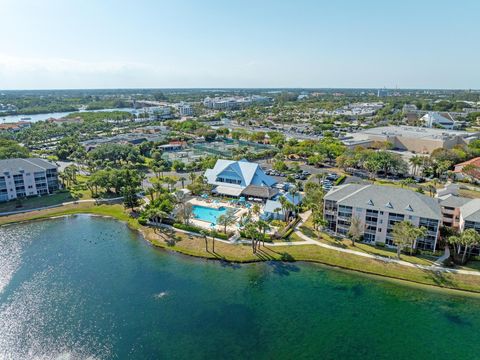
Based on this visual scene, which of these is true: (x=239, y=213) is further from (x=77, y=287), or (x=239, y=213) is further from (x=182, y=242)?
(x=77, y=287)

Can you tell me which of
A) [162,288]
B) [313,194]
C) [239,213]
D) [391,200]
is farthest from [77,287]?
[391,200]

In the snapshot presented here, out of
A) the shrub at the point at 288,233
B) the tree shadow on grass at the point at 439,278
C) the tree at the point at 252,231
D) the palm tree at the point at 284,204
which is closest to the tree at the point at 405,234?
the tree shadow on grass at the point at 439,278

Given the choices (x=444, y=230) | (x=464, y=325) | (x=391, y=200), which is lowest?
(x=464, y=325)

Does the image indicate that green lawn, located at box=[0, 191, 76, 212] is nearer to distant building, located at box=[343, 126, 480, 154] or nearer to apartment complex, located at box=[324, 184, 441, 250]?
apartment complex, located at box=[324, 184, 441, 250]

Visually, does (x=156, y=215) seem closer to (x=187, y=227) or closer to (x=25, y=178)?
(x=187, y=227)

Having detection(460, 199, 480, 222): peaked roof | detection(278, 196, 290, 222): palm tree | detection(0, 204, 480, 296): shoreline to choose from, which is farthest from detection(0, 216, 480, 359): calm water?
detection(460, 199, 480, 222): peaked roof

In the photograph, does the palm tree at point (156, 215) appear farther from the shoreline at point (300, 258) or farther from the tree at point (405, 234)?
the tree at point (405, 234)

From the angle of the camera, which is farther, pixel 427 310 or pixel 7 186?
pixel 7 186
